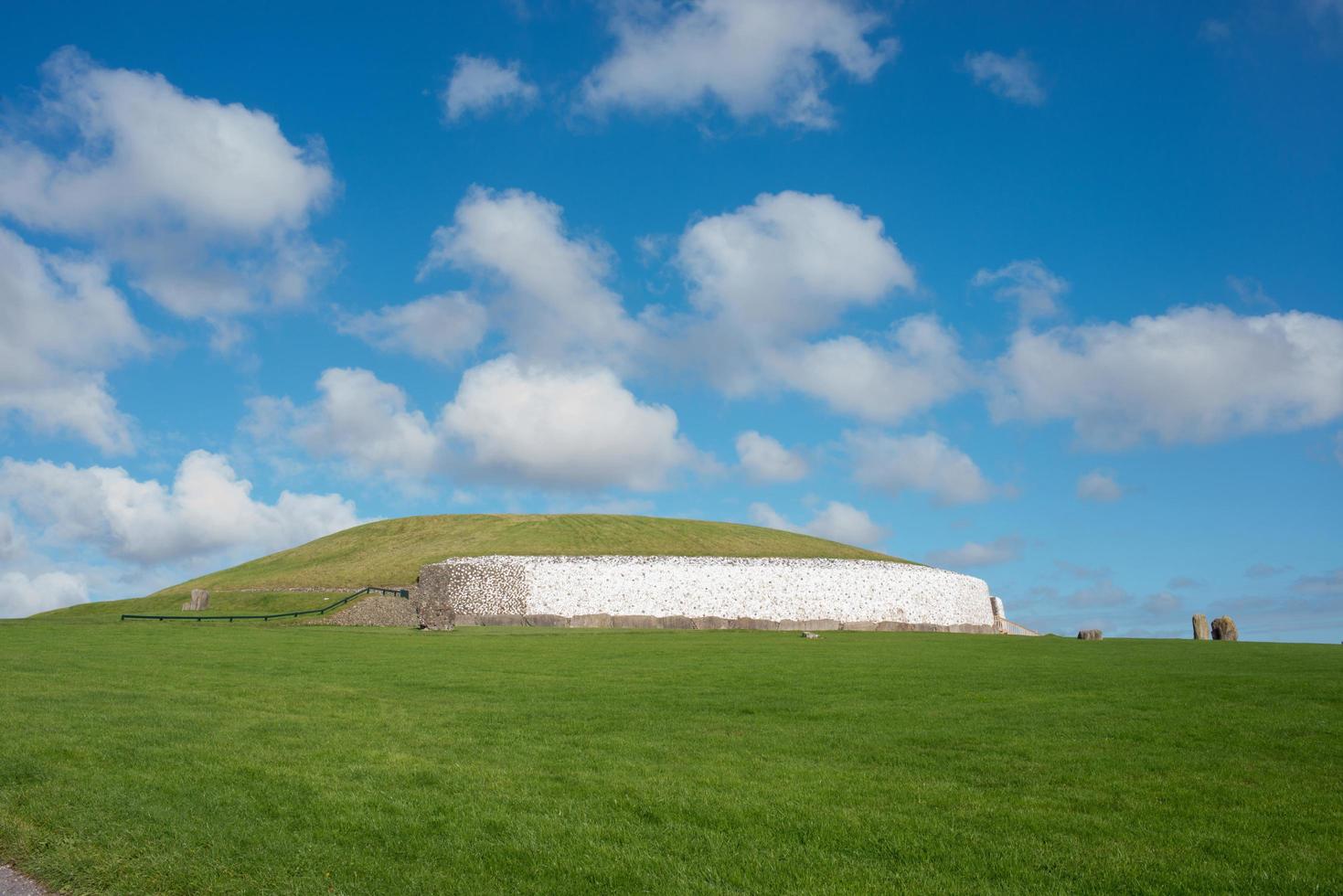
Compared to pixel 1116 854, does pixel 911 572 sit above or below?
above

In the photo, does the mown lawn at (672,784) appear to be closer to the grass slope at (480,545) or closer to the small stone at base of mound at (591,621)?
the small stone at base of mound at (591,621)

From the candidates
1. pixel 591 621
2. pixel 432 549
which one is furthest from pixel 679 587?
pixel 432 549

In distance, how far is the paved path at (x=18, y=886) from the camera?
712 cm

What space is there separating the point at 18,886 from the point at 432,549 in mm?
68504

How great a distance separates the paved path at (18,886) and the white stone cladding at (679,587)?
5181 cm

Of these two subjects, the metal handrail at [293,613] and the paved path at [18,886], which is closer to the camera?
the paved path at [18,886]

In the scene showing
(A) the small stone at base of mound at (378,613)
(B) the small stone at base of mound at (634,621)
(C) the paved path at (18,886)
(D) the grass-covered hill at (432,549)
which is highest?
(D) the grass-covered hill at (432,549)

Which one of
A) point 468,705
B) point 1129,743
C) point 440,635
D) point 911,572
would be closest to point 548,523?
point 911,572

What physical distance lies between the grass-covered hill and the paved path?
5442cm

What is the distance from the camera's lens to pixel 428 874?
7129mm

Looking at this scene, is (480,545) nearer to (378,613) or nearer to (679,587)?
(378,613)

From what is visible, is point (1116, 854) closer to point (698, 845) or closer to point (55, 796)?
point (698, 845)

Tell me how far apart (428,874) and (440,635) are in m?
34.9

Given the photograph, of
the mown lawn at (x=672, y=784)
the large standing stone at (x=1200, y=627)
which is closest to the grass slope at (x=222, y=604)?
the mown lawn at (x=672, y=784)
